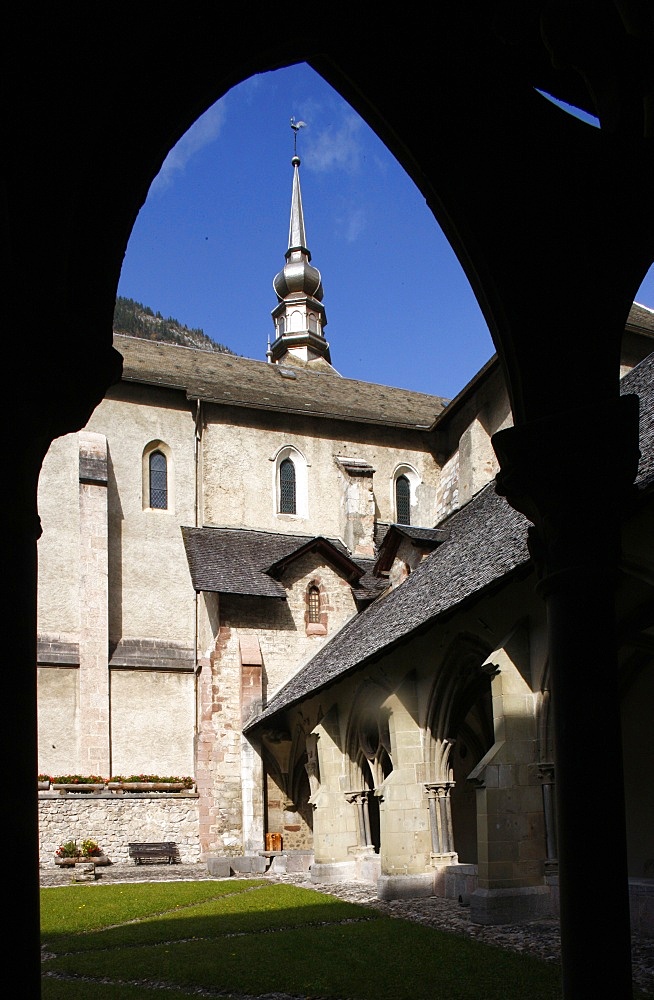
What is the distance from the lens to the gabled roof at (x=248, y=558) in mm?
24531

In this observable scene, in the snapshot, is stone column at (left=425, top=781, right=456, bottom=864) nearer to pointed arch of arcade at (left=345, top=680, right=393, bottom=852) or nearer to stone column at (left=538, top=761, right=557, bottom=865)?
pointed arch of arcade at (left=345, top=680, right=393, bottom=852)

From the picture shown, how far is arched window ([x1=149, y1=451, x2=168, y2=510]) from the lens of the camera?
27.8 meters

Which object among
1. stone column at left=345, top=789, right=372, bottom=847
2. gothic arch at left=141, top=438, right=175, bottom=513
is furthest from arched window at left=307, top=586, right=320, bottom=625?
stone column at left=345, top=789, right=372, bottom=847

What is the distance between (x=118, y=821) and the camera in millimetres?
23125

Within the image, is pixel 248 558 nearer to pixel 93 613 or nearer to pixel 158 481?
pixel 158 481

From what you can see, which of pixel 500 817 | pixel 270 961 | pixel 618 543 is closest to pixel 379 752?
pixel 500 817

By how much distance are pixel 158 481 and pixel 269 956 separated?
18.8 m

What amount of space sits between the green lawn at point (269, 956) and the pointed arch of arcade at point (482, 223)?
14.4ft

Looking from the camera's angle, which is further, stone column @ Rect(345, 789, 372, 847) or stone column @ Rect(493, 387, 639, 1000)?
stone column @ Rect(345, 789, 372, 847)

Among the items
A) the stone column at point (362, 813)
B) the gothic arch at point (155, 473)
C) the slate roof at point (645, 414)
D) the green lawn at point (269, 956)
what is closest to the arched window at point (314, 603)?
the gothic arch at point (155, 473)

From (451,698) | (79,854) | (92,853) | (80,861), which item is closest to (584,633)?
(451,698)

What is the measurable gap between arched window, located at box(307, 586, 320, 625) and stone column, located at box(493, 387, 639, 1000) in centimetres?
2089

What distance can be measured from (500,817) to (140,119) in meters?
10.5

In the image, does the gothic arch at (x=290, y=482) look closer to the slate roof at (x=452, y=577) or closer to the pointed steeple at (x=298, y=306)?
the slate roof at (x=452, y=577)
